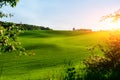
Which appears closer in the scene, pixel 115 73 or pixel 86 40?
pixel 115 73

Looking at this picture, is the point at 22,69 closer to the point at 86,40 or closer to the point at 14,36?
the point at 14,36

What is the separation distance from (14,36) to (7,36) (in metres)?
0.84

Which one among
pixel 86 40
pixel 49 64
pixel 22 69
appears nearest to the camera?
pixel 22 69

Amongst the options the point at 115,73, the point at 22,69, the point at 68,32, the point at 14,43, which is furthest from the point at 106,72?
the point at 68,32

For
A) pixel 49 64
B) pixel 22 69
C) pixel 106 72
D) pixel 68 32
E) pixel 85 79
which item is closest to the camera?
pixel 85 79

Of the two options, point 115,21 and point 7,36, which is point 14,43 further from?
point 115,21

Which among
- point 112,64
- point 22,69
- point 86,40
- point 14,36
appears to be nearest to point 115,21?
point 112,64

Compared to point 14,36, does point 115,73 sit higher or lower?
lower

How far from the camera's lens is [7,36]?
826 inches

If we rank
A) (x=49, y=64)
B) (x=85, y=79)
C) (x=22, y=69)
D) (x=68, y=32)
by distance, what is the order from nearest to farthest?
(x=85, y=79) → (x=22, y=69) → (x=49, y=64) → (x=68, y=32)

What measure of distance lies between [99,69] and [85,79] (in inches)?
77.6

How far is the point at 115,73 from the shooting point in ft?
69.9

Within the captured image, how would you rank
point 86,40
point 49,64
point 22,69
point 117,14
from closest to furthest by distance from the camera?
point 117,14
point 22,69
point 49,64
point 86,40

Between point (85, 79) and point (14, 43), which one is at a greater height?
point (14, 43)
